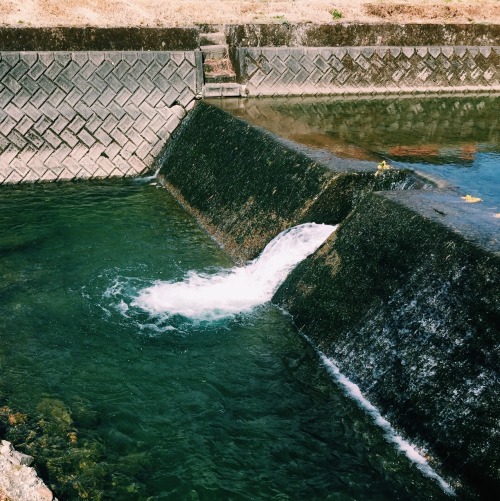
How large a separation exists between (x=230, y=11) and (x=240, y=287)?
22.2 ft

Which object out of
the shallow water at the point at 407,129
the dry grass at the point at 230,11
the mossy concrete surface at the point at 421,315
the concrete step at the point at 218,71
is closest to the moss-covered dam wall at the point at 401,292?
the mossy concrete surface at the point at 421,315

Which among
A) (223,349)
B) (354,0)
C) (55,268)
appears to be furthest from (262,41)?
(223,349)

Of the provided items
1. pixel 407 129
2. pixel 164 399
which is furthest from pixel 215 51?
pixel 164 399

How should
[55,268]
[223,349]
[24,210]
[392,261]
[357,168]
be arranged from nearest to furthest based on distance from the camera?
1. [392,261]
2. [223,349]
3. [357,168]
4. [55,268]
5. [24,210]

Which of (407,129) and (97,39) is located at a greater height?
(407,129)

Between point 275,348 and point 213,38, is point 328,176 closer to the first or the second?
point 275,348

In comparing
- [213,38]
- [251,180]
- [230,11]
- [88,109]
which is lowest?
[88,109]

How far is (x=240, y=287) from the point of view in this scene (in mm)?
6031

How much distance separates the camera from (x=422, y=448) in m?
3.70

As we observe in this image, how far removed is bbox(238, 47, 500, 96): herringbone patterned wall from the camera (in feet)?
34.1

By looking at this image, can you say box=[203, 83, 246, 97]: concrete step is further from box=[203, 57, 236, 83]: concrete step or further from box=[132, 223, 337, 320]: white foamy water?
box=[132, 223, 337, 320]: white foamy water

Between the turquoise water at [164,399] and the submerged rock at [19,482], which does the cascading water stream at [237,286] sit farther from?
the submerged rock at [19,482]

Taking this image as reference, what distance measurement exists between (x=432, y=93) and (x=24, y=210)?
7621 millimetres

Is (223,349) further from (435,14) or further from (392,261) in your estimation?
(435,14)
